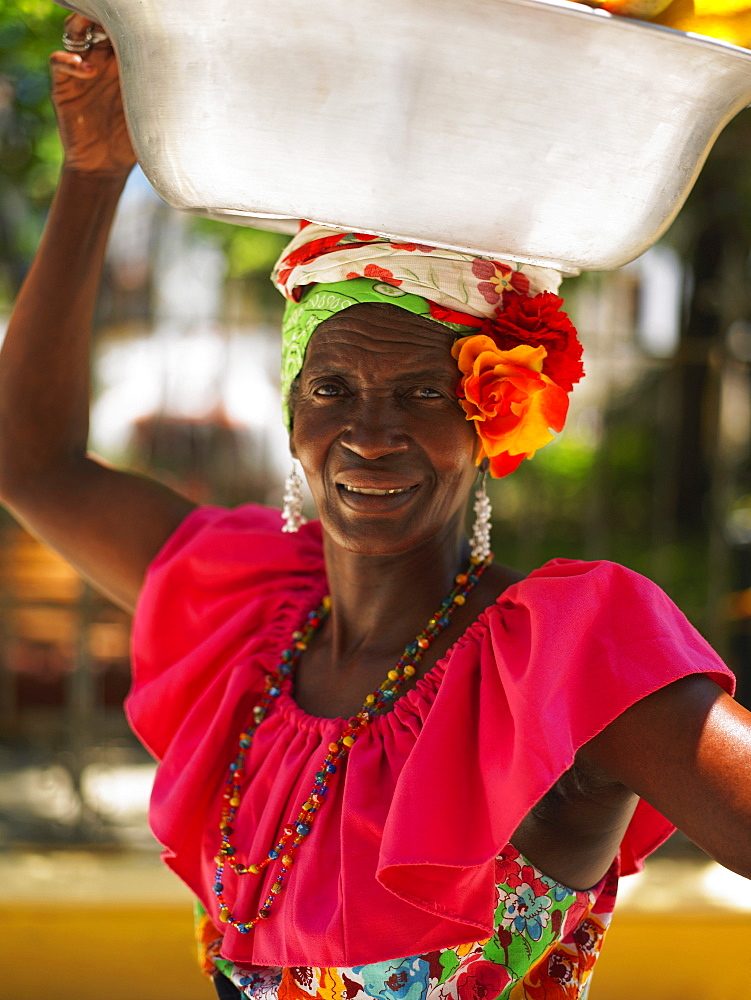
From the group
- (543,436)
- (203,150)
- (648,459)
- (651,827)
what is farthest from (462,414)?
(648,459)

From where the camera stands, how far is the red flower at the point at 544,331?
1.95 meters

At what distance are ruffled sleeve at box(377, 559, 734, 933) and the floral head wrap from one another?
0.29m

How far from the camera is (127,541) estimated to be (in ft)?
8.45

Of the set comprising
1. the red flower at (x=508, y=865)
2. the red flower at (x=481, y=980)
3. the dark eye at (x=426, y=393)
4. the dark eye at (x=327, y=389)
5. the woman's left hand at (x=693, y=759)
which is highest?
the dark eye at (x=327, y=389)

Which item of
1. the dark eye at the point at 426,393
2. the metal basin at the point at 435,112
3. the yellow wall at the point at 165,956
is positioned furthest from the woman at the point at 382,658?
the yellow wall at the point at 165,956

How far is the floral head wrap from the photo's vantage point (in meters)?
1.92

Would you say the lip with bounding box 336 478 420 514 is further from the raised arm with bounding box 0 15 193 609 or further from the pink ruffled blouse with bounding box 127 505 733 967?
the raised arm with bounding box 0 15 193 609

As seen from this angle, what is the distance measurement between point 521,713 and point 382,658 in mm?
584

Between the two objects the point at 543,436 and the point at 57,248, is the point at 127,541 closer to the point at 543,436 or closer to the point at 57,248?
the point at 57,248

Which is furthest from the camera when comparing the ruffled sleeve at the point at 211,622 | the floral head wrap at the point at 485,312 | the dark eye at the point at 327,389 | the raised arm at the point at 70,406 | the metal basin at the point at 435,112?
the raised arm at the point at 70,406

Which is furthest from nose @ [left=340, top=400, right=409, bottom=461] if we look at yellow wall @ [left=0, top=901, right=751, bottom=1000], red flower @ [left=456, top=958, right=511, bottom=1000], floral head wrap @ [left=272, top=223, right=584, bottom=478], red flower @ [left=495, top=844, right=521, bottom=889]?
yellow wall @ [left=0, top=901, right=751, bottom=1000]

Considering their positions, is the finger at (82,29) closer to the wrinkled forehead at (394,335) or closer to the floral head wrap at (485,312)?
the floral head wrap at (485,312)

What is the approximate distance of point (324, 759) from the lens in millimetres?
2014

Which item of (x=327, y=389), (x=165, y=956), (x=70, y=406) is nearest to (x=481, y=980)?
(x=327, y=389)
